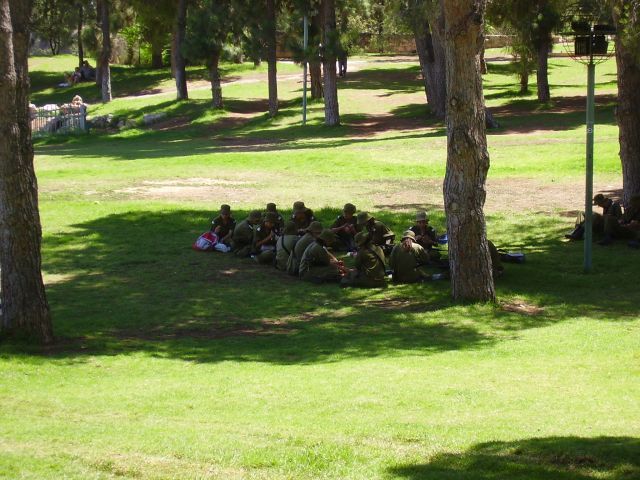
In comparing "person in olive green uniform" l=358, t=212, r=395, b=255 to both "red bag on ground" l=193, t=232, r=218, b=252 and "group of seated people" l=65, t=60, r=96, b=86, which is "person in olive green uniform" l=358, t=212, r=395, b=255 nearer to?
"red bag on ground" l=193, t=232, r=218, b=252

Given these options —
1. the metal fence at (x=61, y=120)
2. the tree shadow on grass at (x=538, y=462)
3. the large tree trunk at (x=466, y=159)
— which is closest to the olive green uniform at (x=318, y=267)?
the large tree trunk at (x=466, y=159)

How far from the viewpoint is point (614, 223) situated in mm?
20062

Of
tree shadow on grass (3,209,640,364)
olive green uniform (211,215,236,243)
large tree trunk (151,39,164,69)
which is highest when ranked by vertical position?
large tree trunk (151,39,164,69)

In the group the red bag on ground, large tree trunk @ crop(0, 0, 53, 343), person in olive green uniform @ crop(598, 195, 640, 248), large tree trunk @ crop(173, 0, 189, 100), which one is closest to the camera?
large tree trunk @ crop(0, 0, 53, 343)

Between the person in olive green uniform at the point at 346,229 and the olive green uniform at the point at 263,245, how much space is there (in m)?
1.28

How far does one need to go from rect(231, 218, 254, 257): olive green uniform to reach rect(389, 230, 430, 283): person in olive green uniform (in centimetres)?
346

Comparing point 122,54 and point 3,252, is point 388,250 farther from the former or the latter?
point 122,54

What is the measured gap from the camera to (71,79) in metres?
62.3

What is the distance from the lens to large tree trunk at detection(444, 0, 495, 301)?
1512cm

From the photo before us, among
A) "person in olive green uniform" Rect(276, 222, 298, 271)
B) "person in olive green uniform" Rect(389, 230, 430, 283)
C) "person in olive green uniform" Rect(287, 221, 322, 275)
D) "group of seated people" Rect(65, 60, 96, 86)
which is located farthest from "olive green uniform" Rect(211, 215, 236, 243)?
"group of seated people" Rect(65, 60, 96, 86)

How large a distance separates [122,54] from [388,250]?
2279 inches

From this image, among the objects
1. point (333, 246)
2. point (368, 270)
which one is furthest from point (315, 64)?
point (368, 270)

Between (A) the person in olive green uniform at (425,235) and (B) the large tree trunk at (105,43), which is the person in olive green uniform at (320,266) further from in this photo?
(B) the large tree trunk at (105,43)

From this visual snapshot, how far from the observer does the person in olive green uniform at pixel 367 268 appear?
56.0 ft
